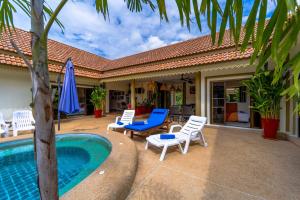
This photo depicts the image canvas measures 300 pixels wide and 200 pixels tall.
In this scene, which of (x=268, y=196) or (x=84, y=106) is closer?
(x=268, y=196)

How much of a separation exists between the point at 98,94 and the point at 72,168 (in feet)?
31.0

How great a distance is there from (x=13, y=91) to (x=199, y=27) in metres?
12.7

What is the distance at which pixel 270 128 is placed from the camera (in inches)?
260

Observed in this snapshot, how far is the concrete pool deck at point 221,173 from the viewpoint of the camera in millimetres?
3055

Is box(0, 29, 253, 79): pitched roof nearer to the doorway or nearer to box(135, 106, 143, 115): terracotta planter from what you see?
the doorway

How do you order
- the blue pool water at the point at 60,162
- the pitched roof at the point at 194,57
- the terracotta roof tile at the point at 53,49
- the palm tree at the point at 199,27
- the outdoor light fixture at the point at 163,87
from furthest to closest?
the outdoor light fixture at the point at 163,87 < the terracotta roof tile at the point at 53,49 < the pitched roof at the point at 194,57 < the blue pool water at the point at 60,162 < the palm tree at the point at 199,27

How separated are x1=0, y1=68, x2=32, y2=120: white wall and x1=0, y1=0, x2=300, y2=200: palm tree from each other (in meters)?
10.7

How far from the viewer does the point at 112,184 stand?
9.52 ft

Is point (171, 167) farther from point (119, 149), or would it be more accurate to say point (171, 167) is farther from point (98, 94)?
point (98, 94)

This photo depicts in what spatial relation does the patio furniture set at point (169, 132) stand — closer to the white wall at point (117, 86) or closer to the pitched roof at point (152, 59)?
the pitched roof at point (152, 59)

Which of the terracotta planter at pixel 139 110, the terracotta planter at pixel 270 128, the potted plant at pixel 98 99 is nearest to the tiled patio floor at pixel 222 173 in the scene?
the terracotta planter at pixel 270 128

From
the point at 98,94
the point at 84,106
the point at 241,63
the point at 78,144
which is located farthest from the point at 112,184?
the point at 84,106

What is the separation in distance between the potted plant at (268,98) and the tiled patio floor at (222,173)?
97 cm

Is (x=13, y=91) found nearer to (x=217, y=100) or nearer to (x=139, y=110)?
(x=139, y=110)
